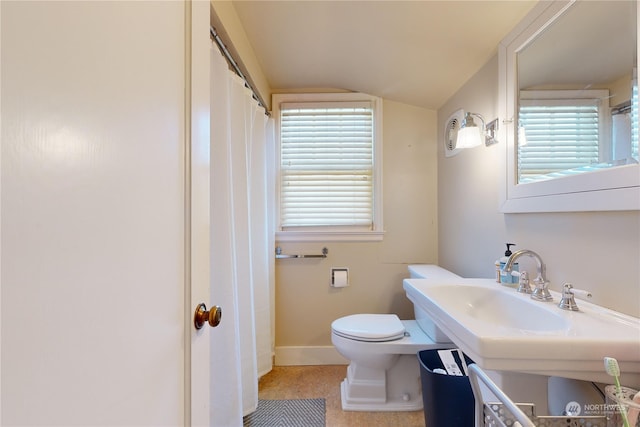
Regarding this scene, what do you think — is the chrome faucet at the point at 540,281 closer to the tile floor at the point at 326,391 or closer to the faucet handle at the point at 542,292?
the faucet handle at the point at 542,292

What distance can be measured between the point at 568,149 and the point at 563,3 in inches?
21.3

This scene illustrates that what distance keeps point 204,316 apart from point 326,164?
5.22 feet

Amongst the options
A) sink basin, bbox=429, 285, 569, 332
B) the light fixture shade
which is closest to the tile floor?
sink basin, bbox=429, 285, 569, 332

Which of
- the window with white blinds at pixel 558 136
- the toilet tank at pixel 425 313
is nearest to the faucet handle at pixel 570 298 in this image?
the window with white blinds at pixel 558 136

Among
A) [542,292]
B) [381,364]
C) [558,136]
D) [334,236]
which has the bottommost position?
[381,364]

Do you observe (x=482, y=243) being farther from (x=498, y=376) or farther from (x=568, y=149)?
(x=498, y=376)

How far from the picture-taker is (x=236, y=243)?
1316 millimetres

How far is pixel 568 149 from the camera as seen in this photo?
97cm

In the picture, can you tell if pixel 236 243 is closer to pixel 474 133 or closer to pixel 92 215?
pixel 92 215

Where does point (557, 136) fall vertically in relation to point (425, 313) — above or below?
above

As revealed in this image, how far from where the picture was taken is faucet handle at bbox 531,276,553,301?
975 millimetres

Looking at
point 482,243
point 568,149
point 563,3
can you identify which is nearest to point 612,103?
point 568,149

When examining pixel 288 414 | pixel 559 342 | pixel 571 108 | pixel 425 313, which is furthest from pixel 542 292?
pixel 288 414

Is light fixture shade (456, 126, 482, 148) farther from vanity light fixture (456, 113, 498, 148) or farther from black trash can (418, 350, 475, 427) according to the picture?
black trash can (418, 350, 475, 427)
